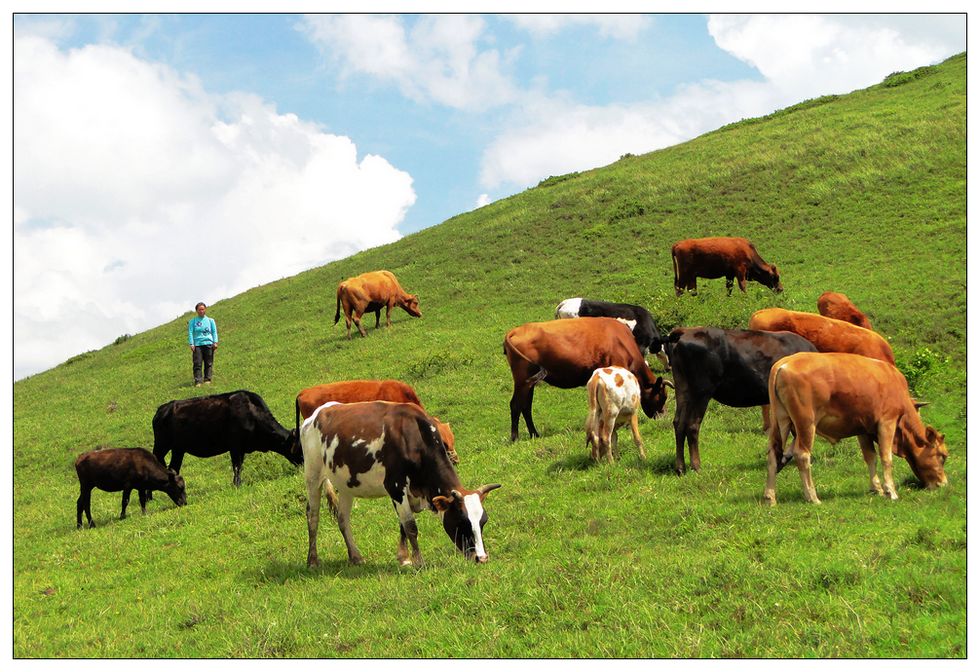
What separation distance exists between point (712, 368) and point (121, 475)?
10478 millimetres

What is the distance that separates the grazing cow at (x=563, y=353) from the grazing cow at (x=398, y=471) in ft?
23.1

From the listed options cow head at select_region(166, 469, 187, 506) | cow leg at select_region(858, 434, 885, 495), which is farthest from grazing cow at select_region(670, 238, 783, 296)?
cow leg at select_region(858, 434, 885, 495)

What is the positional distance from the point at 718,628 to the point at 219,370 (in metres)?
26.7

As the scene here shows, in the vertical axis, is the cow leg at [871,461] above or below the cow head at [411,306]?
below

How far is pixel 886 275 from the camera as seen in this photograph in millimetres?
28219

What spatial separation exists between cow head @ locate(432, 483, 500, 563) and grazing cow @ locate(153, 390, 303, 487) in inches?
350

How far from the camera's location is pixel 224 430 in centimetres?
1850

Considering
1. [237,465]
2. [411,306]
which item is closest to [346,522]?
[237,465]

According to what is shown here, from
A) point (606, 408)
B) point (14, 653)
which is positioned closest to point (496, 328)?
point (606, 408)

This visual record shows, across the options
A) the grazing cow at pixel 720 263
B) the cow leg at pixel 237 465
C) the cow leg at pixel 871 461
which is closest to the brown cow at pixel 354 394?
the cow leg at pixel 237 465

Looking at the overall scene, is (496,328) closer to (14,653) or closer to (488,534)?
(488,534)

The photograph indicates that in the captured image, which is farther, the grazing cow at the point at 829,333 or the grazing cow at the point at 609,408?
the grazing cow at the point at 829,333

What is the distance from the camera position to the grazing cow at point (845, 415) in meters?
10.9

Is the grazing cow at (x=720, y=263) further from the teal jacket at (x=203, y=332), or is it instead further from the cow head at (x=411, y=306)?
the teal jacket at (x=203, y=332)
